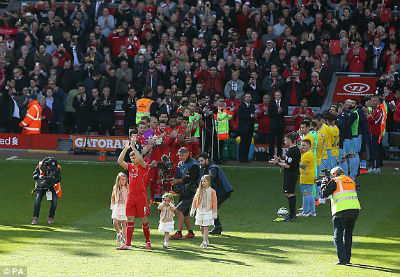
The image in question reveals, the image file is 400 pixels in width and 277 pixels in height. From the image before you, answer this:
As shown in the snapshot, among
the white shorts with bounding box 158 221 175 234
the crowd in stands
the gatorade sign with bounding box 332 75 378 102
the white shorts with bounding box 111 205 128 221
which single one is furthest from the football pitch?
the gatorade sign with bounding box 332 75 378 102

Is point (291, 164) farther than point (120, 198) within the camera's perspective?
Yes

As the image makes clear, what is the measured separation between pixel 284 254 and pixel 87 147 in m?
12.7

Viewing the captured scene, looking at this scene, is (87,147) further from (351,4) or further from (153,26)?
(351,4)

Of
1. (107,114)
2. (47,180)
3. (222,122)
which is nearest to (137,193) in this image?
(47,180)

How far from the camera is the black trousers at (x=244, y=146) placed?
26.8 meters

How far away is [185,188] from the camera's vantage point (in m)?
17.8

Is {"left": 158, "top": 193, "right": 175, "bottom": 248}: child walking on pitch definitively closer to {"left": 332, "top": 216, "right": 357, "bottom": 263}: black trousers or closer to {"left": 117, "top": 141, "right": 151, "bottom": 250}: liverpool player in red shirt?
{"left": 117, "top": 141, "right": 151, "bottom": 250}: liverpool player in red shirt

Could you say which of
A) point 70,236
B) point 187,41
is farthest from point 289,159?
point 187,41

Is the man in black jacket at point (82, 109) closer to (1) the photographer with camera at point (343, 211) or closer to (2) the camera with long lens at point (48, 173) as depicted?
(2) the camera with long lens at point (48, 173)

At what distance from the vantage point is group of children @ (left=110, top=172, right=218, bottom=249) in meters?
16.8

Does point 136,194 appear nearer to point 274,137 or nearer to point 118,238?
point 118,238

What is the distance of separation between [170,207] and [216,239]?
1.59 meters

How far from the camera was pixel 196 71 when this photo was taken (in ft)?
94.3

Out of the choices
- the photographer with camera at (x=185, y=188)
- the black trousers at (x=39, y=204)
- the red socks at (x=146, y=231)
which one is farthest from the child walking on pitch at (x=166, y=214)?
the black trousers at (x=39, y=204)
